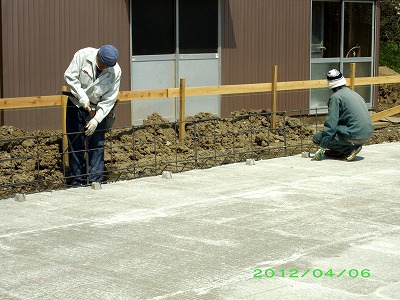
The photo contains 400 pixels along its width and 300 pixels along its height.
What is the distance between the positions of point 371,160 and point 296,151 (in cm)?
171

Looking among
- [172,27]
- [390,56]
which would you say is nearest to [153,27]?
[172,27]

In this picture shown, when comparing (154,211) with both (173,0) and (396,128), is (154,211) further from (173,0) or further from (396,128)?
(396,128)

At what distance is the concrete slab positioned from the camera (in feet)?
23.0

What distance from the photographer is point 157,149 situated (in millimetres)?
13766

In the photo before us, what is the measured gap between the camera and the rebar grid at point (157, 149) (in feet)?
39.0

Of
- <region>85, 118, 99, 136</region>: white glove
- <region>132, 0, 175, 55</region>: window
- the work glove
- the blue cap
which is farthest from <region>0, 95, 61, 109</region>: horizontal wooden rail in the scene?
<region>132, 0, 175, 55</region>: window

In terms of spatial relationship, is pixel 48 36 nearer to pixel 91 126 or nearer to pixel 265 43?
pixel 91 126

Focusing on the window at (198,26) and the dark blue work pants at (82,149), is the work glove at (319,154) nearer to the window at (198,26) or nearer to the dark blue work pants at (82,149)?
the dark blue work pants at (82,149)

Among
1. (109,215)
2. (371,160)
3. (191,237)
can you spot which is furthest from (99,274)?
(371,160)

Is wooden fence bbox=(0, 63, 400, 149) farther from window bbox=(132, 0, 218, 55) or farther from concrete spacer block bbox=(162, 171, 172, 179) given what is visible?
window bbox=(132, 0, 218, 55)

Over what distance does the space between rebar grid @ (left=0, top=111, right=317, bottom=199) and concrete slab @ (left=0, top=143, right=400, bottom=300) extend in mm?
851

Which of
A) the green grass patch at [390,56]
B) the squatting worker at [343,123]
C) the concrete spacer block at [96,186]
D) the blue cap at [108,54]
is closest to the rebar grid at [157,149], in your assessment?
the concrete spacer block at [96,186]

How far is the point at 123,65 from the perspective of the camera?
629 inches

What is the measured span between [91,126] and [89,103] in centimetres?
44
